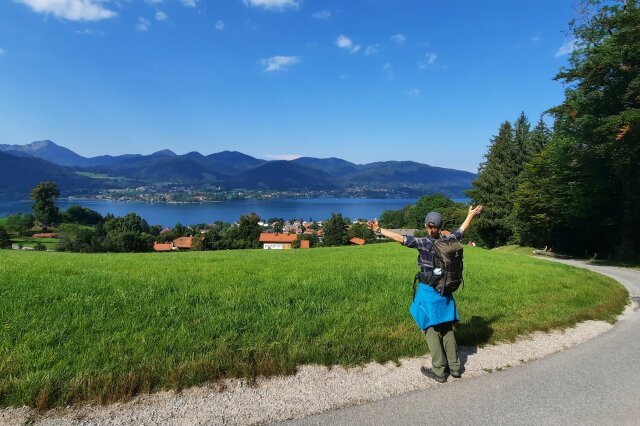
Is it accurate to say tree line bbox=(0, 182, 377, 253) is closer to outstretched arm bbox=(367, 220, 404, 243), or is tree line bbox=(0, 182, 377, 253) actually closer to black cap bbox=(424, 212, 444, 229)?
outstretched arm bbox=(367, 220, 404, 243)

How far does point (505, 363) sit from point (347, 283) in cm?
470

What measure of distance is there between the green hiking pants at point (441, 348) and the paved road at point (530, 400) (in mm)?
243

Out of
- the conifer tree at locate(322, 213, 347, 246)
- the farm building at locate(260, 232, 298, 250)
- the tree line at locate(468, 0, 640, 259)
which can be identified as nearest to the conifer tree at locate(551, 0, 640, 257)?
the tree line at locate(468, 0, 640, 259)

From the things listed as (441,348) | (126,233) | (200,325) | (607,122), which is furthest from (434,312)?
(126,233)

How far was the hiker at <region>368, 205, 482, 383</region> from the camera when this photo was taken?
16.6 ft

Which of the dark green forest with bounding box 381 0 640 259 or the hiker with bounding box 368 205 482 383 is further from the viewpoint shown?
the dark green forest with bounding box 381 0 640 259

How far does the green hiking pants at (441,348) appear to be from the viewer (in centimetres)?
508

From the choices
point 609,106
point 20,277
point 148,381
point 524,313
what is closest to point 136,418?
point 148,381

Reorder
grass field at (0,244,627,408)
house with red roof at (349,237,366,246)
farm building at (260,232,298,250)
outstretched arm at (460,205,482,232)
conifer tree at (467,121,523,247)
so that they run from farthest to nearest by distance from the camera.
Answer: house with red roof at (349,237,366,246) → farm building at (260,232,298,250) → conifer tree at (467,121,523,247) → outstretched arm at (460,205,482,232) → grass field at (0,244,627,408)

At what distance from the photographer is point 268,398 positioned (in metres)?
4.37

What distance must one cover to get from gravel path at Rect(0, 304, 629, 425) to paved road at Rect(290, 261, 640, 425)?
20 cm

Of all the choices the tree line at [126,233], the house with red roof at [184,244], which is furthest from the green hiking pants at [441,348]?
the house with red roof at [184,244]

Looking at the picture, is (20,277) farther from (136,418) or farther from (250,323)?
(136,418)

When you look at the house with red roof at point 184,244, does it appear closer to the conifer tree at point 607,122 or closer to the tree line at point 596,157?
the tree line at point 596,157
